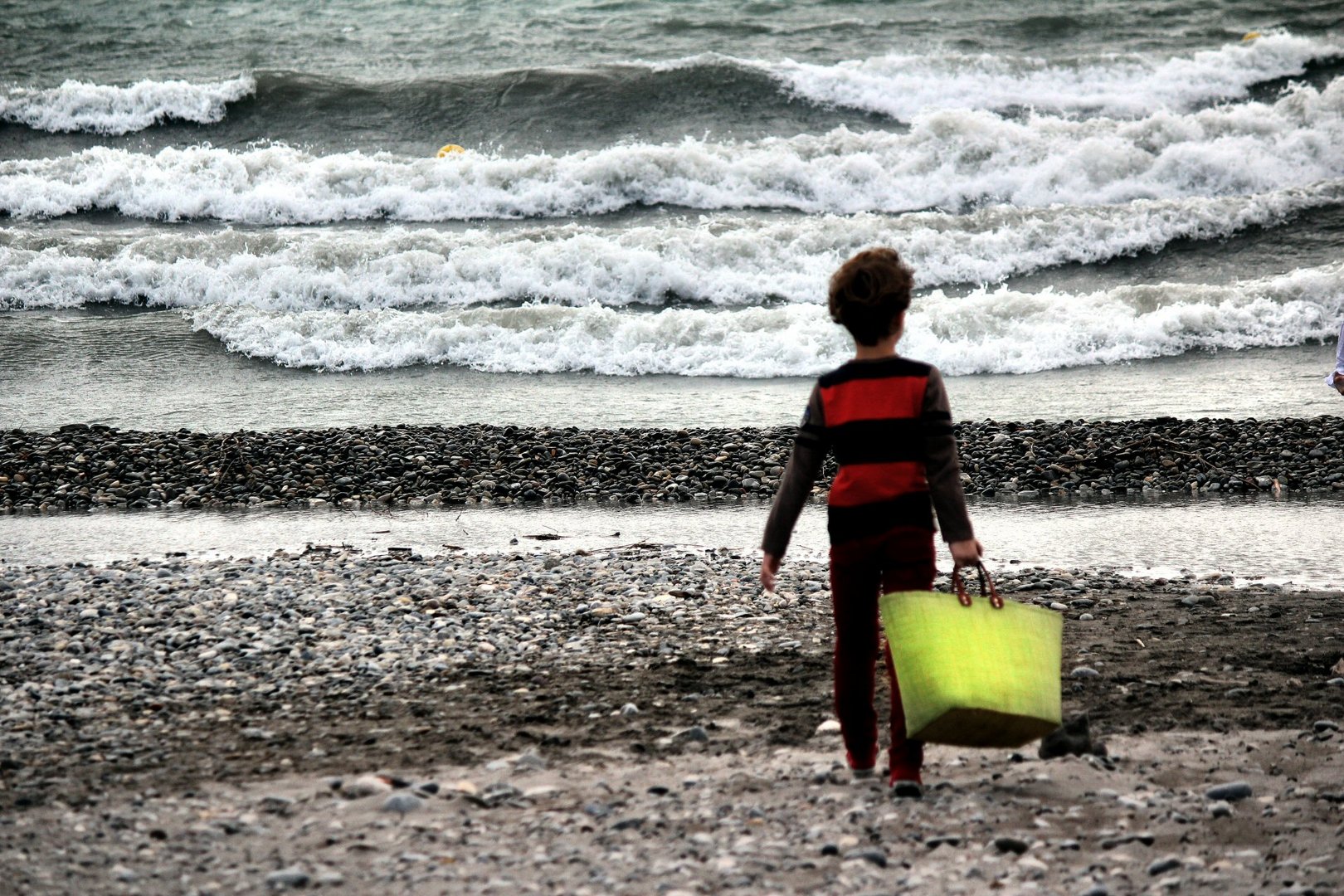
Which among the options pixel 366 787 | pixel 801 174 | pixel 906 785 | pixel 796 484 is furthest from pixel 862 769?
pixel 801 174

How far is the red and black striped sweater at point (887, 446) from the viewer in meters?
3.85

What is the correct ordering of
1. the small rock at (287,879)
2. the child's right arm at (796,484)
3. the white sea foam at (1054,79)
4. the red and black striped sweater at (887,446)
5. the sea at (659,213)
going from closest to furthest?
the small rock at (287,879), the red and black striped sweater at (887,446), the child's right arm at (796,484), the sea at (659,213), the white sea foam at (1054,79)

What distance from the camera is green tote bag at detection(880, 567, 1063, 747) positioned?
3.75 m

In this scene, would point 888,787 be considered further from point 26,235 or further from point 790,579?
point 26,235

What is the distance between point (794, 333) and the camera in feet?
48.1

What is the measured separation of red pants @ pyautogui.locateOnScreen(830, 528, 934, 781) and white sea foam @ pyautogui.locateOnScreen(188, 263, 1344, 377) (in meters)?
10.1

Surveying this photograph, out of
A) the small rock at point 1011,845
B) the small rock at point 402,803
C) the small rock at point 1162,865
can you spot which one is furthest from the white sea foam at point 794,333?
the small rock at point 1162,865

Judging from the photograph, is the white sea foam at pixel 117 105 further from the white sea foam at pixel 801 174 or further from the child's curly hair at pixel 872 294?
the child's curly hair at pixel 872 294

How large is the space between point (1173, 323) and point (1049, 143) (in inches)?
281

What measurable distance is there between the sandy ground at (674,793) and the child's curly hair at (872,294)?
1439mm

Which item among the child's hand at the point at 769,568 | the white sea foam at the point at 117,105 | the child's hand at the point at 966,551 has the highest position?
the white sea foam at the point at 117,105

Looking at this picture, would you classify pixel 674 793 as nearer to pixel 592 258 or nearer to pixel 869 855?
pixel 869 855

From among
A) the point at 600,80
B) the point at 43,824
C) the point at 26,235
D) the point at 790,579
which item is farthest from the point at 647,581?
the point at 600,80

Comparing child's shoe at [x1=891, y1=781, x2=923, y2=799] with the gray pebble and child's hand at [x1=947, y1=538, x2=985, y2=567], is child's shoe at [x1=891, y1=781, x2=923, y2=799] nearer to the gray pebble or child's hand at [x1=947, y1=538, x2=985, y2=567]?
child's hand at [x1=947, y1=538, x2=985, y2=567]
